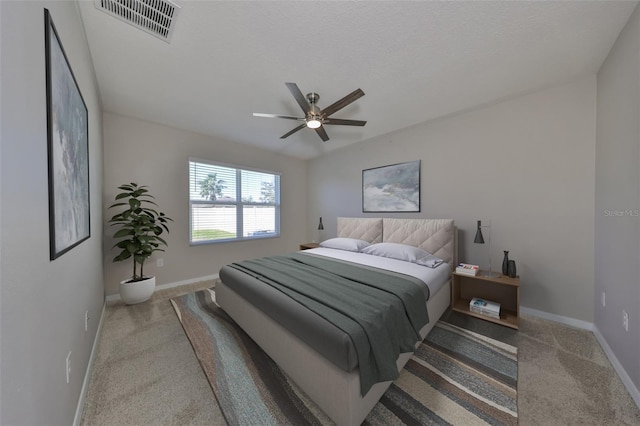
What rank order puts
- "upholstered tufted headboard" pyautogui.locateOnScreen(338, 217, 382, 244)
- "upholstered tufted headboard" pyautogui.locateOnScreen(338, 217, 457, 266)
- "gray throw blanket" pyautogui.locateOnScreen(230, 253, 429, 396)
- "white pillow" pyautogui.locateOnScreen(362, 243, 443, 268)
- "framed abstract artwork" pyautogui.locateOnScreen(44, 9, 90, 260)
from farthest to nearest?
"upholstered tufted headboard" pyautogui.locateOnScreen(338, 217, 382, 244), "upholstered tufted headboard" pyautogui.locateOnScreen(338, 217, 457, 266), "white pillow" pyautogui.locateOnScreen(362, 243, 443, 268), "gray throw blanket" pyautogui.locateOnScreen(230, 253, 429, 396), "framed abstract artwork" pyautogui.locateOnScreen(44, 9, 90, 260)

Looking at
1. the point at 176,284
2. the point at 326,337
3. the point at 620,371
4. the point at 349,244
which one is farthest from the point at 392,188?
the point at 176,284

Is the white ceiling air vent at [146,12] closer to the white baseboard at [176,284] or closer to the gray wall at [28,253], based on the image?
the gray wall at [28,253]

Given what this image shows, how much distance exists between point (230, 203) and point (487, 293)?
4057mm

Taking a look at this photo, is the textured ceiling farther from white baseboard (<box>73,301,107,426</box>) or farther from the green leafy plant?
white baseboard (<box>73,301,107,426</box>)

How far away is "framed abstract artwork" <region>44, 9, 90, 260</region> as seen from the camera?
0.98 meters

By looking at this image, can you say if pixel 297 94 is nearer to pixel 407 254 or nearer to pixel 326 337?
pixel 326 337

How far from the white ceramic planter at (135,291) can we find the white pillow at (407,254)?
2945 mm

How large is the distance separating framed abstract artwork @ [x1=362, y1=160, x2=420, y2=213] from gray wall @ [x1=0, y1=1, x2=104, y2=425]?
3465 mm

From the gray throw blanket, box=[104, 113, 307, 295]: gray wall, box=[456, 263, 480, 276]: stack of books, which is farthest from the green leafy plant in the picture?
box=[456, 263, 480, 276]: stack of books

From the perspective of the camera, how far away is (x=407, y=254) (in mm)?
2674

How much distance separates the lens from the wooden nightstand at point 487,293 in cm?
225

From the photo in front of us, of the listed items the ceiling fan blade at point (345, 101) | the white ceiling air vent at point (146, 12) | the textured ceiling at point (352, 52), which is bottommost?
the ceiling fan blade at point (345, 101)

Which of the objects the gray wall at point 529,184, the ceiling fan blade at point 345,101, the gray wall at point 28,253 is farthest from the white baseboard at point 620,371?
the gray wall at point 28,253

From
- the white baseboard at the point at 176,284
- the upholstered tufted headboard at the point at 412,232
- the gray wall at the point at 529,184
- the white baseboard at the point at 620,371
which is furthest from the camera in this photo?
the white baseboard at the point at 176,284
